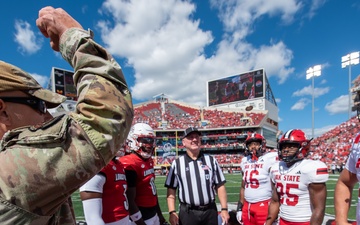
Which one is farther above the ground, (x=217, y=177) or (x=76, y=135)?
(x=76, y=135)

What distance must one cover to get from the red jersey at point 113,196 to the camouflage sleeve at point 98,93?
6.56 ft

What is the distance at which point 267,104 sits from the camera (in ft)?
186

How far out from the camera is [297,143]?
365 cm

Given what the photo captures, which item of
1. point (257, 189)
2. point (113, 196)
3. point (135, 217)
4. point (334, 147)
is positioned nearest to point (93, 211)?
point (113, 196)

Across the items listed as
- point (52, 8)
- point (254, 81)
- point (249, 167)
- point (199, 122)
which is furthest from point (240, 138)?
point (52, 8)

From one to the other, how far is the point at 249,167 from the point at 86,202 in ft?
11.1

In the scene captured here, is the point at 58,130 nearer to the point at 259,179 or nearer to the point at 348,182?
the point at 348,182

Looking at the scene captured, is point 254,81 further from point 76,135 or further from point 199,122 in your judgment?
point 76,135

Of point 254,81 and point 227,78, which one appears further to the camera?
point 227,78

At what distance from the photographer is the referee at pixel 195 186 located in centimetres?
409

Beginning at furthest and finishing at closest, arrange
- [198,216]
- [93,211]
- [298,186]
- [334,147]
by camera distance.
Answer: [334,147]
[198,216]
[298,186]
[93,211]

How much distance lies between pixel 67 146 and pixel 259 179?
4.46 meters

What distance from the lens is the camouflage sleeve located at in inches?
31.2

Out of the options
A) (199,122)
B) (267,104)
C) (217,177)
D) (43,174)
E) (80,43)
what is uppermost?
(267,104)
